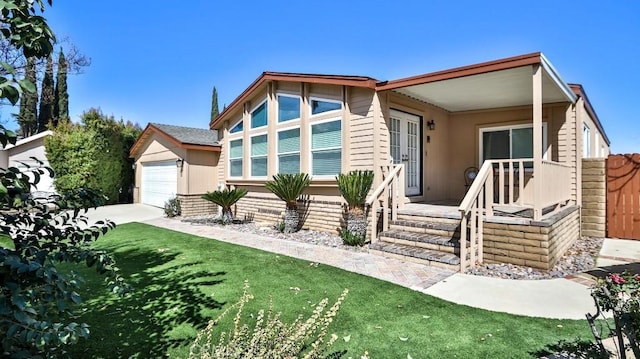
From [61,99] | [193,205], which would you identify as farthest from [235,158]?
[61,99]

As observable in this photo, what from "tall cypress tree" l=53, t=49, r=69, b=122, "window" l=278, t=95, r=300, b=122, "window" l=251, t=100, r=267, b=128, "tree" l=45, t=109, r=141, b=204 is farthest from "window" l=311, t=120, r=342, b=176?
"tall cypress tree" l=53, t=49, r=69, b=122

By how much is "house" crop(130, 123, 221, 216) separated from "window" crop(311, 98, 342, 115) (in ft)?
19.8

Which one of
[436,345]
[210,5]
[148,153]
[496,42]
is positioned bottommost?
[436,345]

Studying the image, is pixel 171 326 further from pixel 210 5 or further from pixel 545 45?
pixel 545 45

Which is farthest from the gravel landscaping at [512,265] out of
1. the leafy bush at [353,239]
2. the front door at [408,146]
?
Result: the front door at [408,146]

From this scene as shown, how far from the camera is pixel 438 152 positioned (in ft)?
35.3

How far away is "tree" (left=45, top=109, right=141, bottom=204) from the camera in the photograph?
1608 centimetres

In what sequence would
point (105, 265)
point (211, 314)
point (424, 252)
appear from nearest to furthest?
point (105, 265), point (211, 314), point (424, 252)

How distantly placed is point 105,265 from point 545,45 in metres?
13.0

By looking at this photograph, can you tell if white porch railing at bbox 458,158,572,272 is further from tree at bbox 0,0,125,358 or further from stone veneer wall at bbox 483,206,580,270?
tree at bbox 0,0,125,358

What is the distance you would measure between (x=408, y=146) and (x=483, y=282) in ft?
17.0

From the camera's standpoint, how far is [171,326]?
3.65 m

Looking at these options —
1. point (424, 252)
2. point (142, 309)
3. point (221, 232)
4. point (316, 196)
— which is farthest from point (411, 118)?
point (142, 309)

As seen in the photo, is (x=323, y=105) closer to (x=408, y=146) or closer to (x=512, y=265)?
(x=408, y=146)
